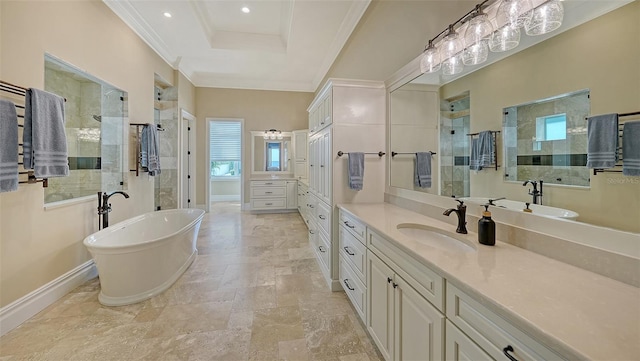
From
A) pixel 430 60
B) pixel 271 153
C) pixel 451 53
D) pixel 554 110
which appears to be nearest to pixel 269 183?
pixel 271 153

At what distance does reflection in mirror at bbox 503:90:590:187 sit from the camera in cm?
104

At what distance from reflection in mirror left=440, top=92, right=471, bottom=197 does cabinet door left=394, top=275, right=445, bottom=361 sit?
2.79ft

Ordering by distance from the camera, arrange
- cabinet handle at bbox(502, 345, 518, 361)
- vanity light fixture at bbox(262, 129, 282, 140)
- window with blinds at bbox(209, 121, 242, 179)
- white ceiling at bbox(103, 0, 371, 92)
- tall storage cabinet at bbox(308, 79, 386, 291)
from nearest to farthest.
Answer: cabinet handle at bbox(502, 345, 518, 361) → tall storage cabinet at bbox(308, 79, 386, 291) → white ceiling at bbox(103, 0, 371, 92) → vanity light fixture at bbox(262, 129, 282, 140) → window with blinds at bbox(209, 121, 242, 179)

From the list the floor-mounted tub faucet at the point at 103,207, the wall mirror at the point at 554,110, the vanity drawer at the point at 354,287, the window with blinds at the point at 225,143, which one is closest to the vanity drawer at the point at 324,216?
the vanity drawer at the point at 354,287

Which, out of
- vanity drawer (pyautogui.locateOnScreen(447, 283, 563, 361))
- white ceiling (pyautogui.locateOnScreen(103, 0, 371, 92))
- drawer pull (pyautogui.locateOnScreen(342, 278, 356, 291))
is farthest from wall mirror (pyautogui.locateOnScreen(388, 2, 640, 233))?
white ceiling (pyautogui.locateOnScreen(103, 0, 371, 92))

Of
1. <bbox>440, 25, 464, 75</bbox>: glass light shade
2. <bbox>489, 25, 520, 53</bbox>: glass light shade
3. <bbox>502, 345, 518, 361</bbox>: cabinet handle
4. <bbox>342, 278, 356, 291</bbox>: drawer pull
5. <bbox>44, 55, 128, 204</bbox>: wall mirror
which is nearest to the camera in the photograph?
<bbox>502, 345, 518, 361</bbox>: cabinet handle

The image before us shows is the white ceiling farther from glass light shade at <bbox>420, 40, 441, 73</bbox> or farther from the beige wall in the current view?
glass light shade at <bbox>420, 40, 441, 73</bbox>

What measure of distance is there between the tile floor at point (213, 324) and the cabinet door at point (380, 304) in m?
0.21

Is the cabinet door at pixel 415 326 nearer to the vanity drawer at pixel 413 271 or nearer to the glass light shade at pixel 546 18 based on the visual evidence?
the vanity drawer at pixel 413 271

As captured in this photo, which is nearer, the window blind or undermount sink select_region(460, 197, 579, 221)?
undermount sink select_region(460, 197, 579, 221)

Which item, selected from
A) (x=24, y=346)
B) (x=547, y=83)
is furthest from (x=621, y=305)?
(x=24, y=346)

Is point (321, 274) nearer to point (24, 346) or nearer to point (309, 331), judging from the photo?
point (309, 331)

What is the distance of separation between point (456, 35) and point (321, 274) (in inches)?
99.2

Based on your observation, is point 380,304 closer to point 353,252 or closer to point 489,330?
point 353,252
